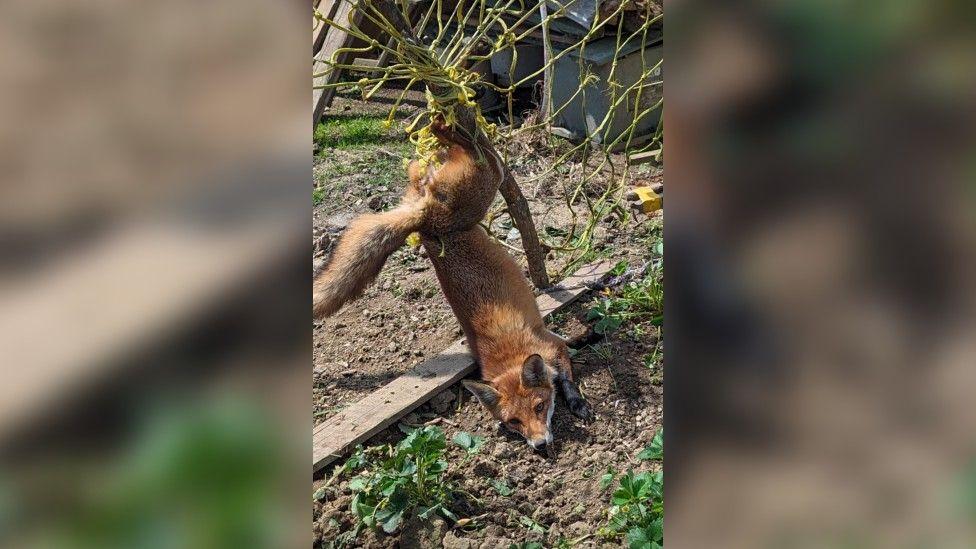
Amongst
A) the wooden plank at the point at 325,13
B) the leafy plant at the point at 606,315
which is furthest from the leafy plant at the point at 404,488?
the wooden plank at the point at 325,13

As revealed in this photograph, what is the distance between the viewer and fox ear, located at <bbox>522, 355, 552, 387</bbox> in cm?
458

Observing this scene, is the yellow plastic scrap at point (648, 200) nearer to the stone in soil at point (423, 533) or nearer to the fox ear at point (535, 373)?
the fox ear at point (535, 373)

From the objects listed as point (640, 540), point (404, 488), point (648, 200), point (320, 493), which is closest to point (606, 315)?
point (648, 200)

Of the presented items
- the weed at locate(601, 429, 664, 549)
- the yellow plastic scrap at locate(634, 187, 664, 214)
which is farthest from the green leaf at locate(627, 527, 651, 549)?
the yellow plastic scrap at locate(634, 187, 664, 214)

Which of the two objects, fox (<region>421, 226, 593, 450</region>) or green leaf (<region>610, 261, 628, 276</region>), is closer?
fox (<region>421, 226, 593, 450</region>)

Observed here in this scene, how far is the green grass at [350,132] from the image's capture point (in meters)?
8.02

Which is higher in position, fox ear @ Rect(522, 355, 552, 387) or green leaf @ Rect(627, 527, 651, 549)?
green leaf @ Rect(627, 527, 651, 549)

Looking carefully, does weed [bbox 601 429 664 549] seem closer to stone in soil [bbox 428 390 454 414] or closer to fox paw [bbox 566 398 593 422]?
fox paw [bbox 566 398 593 422]
